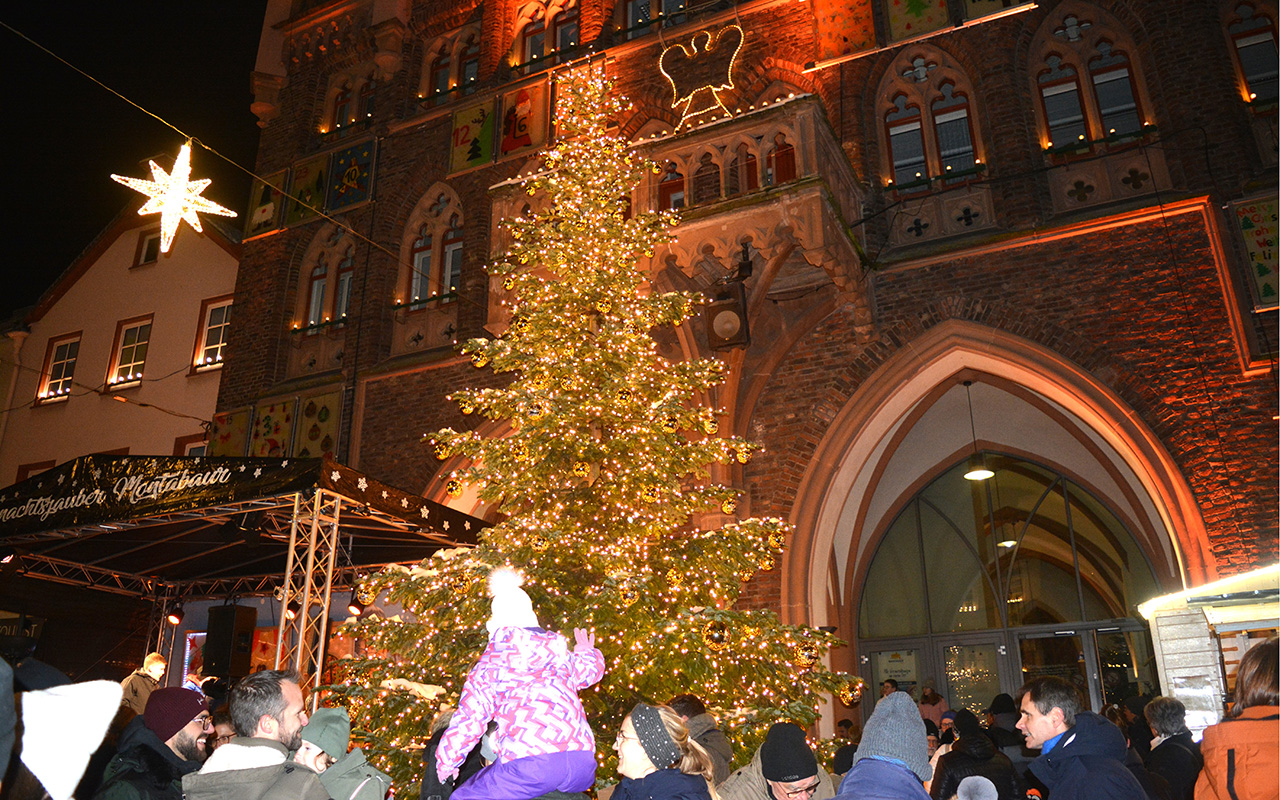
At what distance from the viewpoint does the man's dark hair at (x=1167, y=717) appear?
4.82 metres

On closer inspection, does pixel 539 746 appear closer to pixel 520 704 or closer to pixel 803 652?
pixel 520 704

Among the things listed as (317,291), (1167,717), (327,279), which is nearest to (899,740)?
(1167,717)

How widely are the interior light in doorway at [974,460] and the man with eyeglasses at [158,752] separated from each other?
9259 mm

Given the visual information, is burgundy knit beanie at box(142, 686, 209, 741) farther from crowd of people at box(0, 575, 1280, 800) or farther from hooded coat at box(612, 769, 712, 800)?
hooded coat at box(612, 769, 712, 800)

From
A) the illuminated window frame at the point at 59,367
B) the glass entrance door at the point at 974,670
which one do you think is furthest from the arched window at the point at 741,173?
the illuminated window frame at the point at 59,367

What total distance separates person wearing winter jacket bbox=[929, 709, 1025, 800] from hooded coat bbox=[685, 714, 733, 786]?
104 cm

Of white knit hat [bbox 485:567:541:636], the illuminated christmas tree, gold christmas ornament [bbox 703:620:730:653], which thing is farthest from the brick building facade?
white knit hat [bbox 485:567:541:636]

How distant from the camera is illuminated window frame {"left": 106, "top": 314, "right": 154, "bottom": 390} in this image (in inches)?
661

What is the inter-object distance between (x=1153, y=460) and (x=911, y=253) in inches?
138

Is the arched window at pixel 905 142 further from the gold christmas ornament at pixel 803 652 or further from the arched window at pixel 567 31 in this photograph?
the gold christmas ornament at pixel 803 652

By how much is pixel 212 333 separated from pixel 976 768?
15.5 m

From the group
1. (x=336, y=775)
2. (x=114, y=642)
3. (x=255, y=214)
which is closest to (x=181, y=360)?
(x=255, y=214)

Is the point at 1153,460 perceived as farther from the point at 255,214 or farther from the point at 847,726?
the point at 255,214

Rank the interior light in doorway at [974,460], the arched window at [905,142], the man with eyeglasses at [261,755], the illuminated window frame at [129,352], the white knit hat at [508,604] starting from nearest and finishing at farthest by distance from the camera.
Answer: the man with eyeglasses at [261,755]
the white knit hat at [508,604]
the interior light in doorway at [974,460]
the arched window at [905,142]
the illuminated window frame at [129,352]
